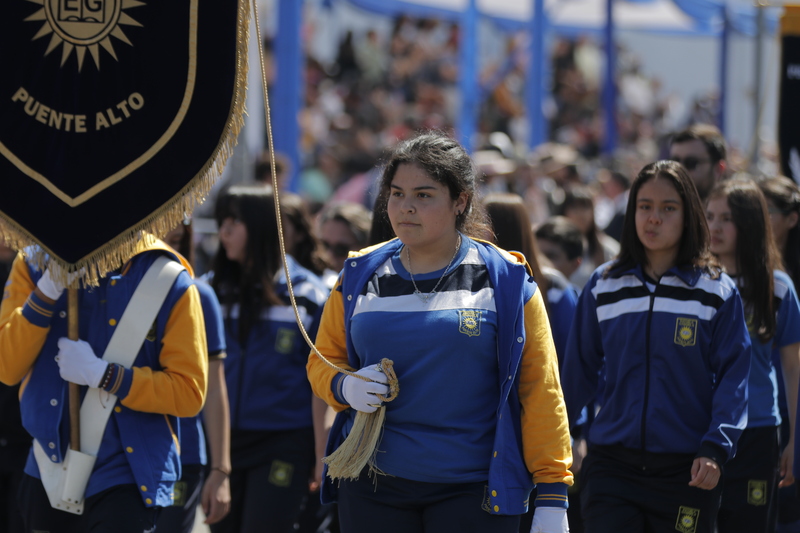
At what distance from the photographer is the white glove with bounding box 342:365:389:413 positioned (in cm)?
321

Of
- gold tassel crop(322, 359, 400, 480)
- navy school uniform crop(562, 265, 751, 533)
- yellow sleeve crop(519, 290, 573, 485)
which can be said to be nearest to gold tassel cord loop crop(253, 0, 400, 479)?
gold tassel crop(322, 359, 400, 480)

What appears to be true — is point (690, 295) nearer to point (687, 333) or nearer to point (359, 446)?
point (687, 333)

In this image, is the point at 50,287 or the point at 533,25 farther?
the point at 533,25

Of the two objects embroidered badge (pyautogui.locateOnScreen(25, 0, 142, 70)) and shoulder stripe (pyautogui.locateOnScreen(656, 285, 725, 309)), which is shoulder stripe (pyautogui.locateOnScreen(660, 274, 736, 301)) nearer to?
shoulder stripe (pyautogui.locateOnScreen(656, 285, 725, 309))

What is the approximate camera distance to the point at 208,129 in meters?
3.72

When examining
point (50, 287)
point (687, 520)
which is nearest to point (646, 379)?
point (687, 520)

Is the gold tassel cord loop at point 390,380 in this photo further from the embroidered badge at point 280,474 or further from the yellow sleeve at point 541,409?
the embroidered badge at point 280,474

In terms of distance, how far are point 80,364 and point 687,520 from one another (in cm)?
227

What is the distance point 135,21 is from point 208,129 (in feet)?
1.46

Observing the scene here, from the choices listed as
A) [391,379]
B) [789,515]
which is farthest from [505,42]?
[391,379]

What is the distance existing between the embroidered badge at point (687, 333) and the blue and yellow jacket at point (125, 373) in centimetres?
177

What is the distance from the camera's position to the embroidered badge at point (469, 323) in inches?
128

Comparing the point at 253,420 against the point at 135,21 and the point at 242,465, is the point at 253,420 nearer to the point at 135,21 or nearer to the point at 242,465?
the point at 242,465

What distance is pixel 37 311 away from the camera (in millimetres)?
3680
